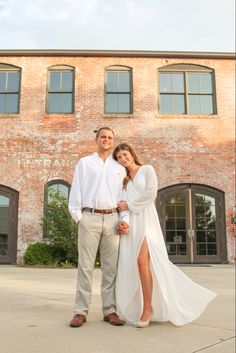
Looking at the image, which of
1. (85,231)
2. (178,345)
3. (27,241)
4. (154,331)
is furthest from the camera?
(27,241)

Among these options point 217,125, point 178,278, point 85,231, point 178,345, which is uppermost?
point 217,125

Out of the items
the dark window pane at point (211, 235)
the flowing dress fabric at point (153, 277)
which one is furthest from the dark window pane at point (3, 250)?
the flowing dress fabric at point (153, 277)

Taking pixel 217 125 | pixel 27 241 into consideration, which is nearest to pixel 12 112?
pixel 27 241

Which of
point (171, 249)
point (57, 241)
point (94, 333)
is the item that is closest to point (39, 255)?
point (57, 241)

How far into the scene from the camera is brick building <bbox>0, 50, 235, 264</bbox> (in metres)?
13.5

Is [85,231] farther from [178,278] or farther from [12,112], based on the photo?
[12,112]

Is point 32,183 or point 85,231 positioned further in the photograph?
point 32,183

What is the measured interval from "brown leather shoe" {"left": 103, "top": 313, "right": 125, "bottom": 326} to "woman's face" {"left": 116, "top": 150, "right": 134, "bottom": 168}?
154 cm

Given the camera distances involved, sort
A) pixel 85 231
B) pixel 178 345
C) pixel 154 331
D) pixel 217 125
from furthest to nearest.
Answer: pixel 217 125
pixel 85 231
pixel 154 331
pixel 178 345

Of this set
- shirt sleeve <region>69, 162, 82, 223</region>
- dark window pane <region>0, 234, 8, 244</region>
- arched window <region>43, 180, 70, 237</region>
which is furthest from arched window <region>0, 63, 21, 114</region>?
shirt sleeve <region>69, 162, 82, 223</region>

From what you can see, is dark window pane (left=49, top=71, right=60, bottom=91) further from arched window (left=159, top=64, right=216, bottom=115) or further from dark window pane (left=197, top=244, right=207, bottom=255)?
dark window pane (left=197, top=244, right=207, bottom=255)

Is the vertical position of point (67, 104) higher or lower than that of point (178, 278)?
higher

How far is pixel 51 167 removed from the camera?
13602 millimetres

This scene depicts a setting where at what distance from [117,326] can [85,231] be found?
0.97m
